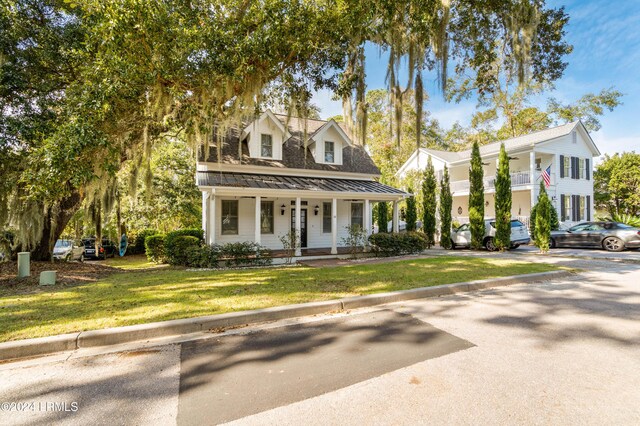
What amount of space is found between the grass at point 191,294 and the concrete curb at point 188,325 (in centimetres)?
22

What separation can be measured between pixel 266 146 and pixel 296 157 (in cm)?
168

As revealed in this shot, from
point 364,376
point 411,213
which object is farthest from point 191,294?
point 411,213

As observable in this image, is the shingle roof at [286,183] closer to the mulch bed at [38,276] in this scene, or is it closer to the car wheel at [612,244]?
the mulch bed at [38,276]

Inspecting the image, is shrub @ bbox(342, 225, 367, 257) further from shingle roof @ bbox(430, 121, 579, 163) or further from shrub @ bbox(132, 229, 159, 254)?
shingle roof @ bbox(430, 121, 579, 163)

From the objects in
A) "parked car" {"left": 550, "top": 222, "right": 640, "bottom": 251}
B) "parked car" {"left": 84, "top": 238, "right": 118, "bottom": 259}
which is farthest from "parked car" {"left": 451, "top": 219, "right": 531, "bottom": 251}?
"parked car" {"left": 84, "top": 238, "right": 118, "bottom": 259}

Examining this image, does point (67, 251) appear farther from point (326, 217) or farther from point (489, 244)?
point (489, 244)

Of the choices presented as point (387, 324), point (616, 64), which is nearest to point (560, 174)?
point (616, 64)

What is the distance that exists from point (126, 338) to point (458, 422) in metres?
3.95

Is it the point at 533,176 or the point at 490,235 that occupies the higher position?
the point at 533,176

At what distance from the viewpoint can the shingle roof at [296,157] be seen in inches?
550

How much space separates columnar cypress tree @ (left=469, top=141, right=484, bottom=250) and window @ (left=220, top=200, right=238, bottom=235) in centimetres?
1164

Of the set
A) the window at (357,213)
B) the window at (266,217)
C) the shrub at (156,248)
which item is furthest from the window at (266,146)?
the shrub at (156,248)

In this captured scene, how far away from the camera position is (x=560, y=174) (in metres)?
21.6

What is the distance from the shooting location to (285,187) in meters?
12.6
